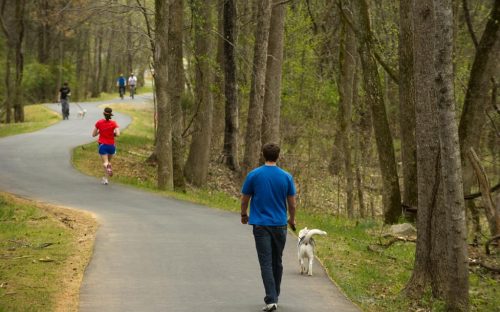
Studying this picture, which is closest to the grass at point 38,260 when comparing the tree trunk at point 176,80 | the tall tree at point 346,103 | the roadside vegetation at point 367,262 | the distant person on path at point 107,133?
the roadside vegetation at point 367,262

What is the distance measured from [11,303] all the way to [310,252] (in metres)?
4.38

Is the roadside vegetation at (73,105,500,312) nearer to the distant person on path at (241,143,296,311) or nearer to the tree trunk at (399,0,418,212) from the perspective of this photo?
the tree trunk at (399,0,418,212)

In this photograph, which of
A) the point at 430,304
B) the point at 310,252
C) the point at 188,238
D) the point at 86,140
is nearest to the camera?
the point at 430,304

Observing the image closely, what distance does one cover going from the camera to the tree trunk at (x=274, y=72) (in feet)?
79.5

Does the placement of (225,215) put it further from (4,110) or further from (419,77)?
(4,110)

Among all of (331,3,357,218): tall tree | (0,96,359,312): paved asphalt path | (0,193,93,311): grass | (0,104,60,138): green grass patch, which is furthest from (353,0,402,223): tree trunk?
(0,104,60,138): green grass patch

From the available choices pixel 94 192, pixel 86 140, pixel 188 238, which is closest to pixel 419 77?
pixel 188 238

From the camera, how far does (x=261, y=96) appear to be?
77.3 feet

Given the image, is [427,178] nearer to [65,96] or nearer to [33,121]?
[65,96]

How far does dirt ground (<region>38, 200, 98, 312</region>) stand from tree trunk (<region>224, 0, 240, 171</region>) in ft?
41.7

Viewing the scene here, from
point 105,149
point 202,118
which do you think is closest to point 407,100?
point 105,149

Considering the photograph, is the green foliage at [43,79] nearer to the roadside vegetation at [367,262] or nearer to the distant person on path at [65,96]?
the distant person on path at [65,96]

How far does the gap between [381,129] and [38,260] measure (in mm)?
9743

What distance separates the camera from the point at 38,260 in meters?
11.8
